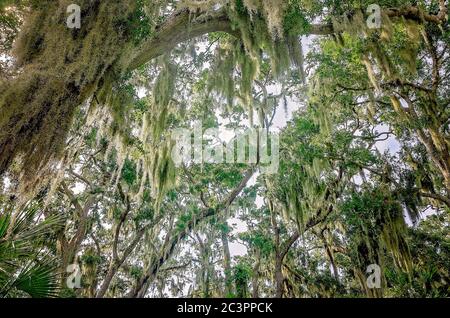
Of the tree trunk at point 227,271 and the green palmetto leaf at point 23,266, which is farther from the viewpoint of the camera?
the tree trunk at point 227,271

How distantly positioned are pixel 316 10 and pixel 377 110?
431cm

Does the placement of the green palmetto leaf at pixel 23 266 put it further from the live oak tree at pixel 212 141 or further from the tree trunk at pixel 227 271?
the tree trunk at pixel 227 271

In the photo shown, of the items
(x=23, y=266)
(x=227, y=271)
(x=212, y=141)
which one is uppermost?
(x=212, y=141)

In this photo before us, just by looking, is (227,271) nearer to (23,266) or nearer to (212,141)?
(212,141)

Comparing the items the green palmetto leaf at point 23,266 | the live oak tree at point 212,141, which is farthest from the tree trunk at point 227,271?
the green palmetto leaf at point 23,266

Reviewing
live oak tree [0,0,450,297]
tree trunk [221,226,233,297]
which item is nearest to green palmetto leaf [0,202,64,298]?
live oak tree [0,0,450,297]

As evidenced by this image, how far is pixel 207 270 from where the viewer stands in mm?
9648

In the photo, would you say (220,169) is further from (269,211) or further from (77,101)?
(77,101)

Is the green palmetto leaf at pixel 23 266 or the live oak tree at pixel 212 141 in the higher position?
the live oak tree at pixel 212 141

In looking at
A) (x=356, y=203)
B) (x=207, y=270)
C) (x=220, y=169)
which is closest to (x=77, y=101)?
(x=220, y=169)

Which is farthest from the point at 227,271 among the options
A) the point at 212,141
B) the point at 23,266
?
the point at 23,266

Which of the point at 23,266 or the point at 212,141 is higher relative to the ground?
the point at 212,141

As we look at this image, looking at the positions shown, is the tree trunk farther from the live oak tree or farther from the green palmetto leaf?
the green palmetto leaf

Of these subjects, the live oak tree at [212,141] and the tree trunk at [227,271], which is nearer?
the live oak tree at [212,141]
